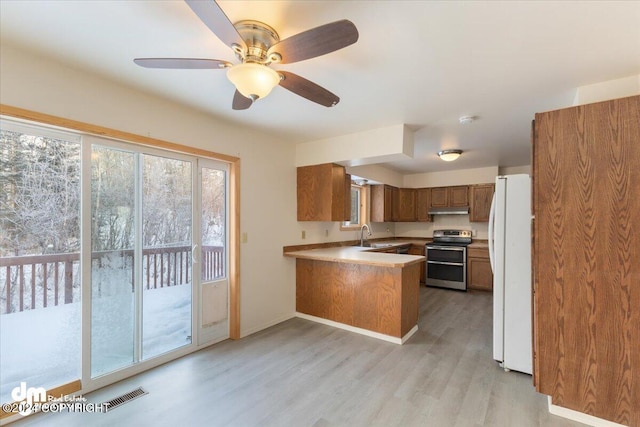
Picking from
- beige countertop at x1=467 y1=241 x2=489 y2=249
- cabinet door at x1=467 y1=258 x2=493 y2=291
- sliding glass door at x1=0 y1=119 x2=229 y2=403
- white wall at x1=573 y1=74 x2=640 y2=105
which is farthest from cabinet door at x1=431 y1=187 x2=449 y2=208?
sliding glass door at x1=0 y1=119 x2=229 y2=403

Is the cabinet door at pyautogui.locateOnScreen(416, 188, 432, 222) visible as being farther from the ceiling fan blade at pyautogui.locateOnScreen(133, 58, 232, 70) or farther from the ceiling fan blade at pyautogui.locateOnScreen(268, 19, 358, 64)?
the ceiling fan blade at pyautogui.locateOnScreen(133, 58, 232, 70)

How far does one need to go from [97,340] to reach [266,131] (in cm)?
262

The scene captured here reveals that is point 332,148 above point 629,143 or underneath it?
above

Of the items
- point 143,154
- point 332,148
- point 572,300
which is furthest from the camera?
point 332,148

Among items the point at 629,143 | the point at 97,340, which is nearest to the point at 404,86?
the point at 629,143

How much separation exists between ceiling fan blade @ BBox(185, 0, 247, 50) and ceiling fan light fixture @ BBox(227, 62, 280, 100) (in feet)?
0.37

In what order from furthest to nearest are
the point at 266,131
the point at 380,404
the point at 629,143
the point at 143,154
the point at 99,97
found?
the point at 266,131, the point at 143,154, the point at 99,97, the point at 380,404, the point at 629,143

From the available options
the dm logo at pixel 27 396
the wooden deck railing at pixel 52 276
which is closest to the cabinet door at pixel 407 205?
the wooden deck railing at pixel 52 276

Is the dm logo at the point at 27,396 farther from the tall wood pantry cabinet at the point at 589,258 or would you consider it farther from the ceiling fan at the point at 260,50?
the tall wood pantry cabinet at the point at 589,258

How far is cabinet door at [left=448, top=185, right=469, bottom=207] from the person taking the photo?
18.9ft

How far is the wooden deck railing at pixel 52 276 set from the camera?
1.92m

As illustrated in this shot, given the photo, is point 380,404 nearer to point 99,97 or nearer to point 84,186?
point 84,186

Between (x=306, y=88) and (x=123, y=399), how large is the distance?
8.56 ft

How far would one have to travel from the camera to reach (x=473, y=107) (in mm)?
2676
